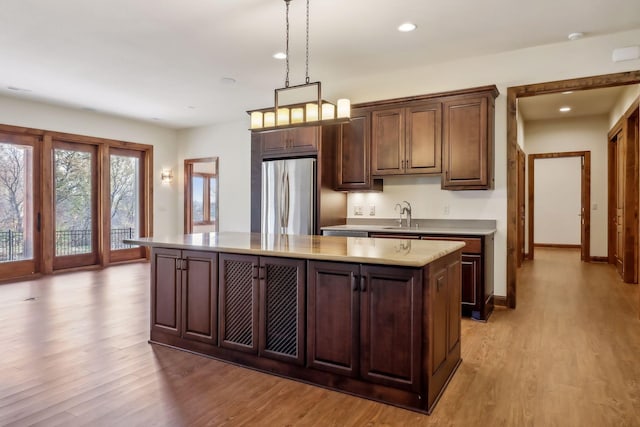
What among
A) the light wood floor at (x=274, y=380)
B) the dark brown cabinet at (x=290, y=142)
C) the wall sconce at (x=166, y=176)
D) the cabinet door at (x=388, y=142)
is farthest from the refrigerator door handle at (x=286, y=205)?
the wall sconce at (x=166, y=176)

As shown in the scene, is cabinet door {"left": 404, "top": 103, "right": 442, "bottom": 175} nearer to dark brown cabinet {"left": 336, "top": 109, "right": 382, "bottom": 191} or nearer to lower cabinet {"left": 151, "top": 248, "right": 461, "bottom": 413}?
dark brown cabinet {"left": 336, "top": 109, "right": 382, "bottom": 191}

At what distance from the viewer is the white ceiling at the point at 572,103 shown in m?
6.32

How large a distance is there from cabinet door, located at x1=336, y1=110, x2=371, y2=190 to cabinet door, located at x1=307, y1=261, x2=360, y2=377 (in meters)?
2.62

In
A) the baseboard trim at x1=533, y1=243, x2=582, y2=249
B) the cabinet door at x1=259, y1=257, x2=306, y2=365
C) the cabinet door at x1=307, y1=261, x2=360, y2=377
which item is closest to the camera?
the cabinet door at x1=307, y1=261, x2=360, y2=377

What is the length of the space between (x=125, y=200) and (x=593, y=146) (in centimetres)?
906

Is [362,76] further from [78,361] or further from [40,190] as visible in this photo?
[40,190]

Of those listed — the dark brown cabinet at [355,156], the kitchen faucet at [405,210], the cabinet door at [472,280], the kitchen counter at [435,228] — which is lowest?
the cabinet door at [472,280]

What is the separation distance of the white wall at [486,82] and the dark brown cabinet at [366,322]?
2.68 metres

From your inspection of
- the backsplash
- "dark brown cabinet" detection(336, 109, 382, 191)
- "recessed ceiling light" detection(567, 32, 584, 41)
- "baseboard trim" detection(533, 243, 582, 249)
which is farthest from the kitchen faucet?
→ "baseboard trim" detection(533, 243, 582, 249)

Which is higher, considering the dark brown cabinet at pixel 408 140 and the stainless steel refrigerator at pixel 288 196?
the dark brown cabinet at pixel 408 140

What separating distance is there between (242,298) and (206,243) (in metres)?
0.50

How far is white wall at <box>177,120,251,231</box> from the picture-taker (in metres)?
7.74

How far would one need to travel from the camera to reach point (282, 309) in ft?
8.72

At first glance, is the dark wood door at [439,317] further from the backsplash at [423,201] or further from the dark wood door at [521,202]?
the dark wood door at [521,202]
